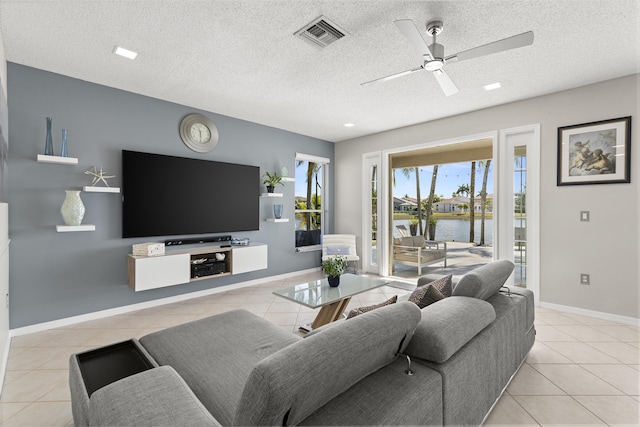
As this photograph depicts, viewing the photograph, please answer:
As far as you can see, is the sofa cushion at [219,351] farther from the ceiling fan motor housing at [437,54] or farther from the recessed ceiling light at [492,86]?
the recessed ceiling light at [492,86]

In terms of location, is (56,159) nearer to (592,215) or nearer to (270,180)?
(270,180)

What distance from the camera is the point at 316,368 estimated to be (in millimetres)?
854

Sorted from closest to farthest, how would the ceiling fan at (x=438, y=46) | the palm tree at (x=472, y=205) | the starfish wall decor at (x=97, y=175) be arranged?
the ceiling fan at (x=438, y=46) < the starfish wall decor at (x=97, y=175) < the palm tree at (x=472, y=205)

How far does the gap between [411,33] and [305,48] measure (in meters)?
0.98

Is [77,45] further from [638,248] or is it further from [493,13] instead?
[638,248]

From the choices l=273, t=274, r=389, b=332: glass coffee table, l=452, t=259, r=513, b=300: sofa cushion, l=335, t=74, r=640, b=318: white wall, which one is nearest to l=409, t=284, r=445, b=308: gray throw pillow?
l=452, t=259, r=513, b=300: sofa cushion

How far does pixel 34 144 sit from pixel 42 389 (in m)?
2.24

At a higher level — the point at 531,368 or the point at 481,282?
the point at 481,282

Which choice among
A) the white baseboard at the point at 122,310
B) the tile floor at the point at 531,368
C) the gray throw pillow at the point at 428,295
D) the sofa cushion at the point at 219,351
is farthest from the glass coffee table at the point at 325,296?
the white baseboard at the point at 122,310

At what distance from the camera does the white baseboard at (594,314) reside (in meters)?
3.12

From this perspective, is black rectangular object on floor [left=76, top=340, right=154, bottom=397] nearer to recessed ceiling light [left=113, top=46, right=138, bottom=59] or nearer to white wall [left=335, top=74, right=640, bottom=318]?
recessed ceiling light [left=113, top=46, right=138, bottom=59]

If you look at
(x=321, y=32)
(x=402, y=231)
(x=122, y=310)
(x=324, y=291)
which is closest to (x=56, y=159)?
(x=122, y=310)

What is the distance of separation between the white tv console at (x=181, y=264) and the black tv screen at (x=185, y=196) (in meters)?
0.33

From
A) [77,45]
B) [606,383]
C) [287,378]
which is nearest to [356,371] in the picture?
[287,378]
